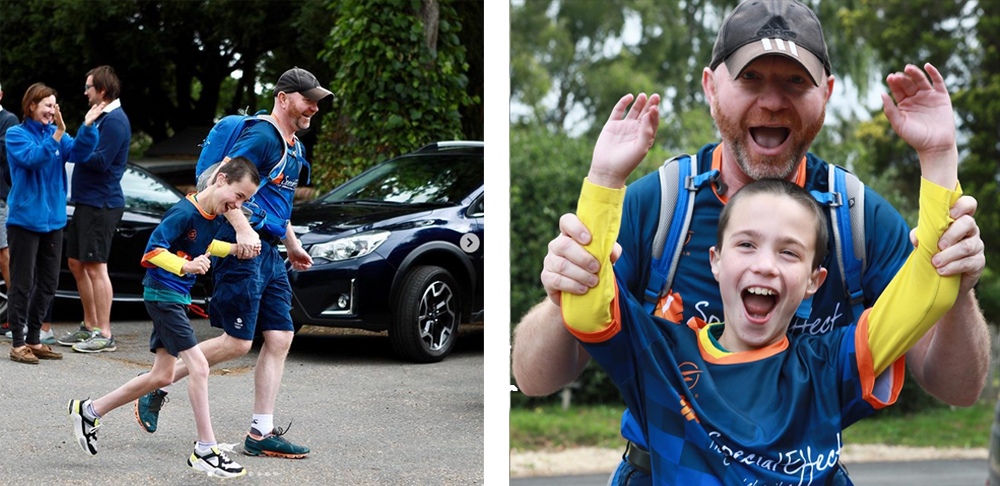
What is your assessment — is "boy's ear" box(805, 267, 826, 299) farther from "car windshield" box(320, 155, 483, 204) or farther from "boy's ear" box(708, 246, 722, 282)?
"car windshield" box(320, 155, 483, 204)

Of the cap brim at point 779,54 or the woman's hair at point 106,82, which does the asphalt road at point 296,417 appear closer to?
the woman's hair at point 106,82

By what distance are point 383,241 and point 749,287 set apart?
179cm

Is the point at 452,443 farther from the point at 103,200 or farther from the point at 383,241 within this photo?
the point at 103,200

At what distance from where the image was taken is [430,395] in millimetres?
3625

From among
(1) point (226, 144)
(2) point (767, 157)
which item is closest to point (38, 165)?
(1) point (226, 144)

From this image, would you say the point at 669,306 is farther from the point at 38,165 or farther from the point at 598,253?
the point at 38,165

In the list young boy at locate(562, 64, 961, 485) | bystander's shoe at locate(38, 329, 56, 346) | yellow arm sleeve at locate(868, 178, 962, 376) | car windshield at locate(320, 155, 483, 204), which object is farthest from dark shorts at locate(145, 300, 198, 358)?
yellow arm sleeve at locate(868, 178, 962, 376)

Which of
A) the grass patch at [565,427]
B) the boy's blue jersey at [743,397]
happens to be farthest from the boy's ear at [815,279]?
the grass patch at [565,427]

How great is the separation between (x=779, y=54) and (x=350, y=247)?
1.92m

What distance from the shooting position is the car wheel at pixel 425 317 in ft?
12.2

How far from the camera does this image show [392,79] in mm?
3691

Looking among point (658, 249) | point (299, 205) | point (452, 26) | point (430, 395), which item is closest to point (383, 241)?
point (299, 205)

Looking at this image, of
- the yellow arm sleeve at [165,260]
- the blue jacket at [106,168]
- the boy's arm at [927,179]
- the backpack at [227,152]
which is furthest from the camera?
the blue jacket at [106,168]

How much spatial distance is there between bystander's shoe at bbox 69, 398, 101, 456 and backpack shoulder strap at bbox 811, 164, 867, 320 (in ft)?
7.58
